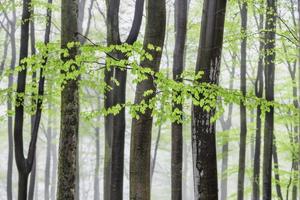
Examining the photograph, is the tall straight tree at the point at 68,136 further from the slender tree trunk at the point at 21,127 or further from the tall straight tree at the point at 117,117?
the slender tree trunk at the point at 21,127

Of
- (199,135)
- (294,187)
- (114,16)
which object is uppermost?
(114,16)

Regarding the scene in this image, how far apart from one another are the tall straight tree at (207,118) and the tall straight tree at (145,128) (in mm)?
762

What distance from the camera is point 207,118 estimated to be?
20.6ft

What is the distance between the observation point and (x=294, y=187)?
51.4ft

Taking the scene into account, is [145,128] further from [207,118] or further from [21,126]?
[21,126]

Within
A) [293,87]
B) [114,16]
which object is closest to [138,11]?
[114,16]

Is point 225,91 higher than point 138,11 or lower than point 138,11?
lower

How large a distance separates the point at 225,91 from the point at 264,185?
5827mm

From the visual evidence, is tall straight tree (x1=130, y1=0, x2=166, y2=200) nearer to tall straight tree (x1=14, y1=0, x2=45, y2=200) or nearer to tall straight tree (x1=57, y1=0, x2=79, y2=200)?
tall straight tree (x1=57, y1=0, x2=79, y2=200)

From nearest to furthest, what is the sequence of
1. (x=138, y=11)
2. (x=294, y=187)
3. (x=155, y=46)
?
(x=155, y=46)
(x=138, y=11)
(x=294, y=187)

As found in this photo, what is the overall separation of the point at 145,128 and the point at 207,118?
41.4 inches

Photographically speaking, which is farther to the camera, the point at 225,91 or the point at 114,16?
the point at 114,16

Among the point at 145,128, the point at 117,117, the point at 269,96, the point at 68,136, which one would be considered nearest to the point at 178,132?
the point at 117,117

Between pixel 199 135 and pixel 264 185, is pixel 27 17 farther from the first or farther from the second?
pixel 264 185
